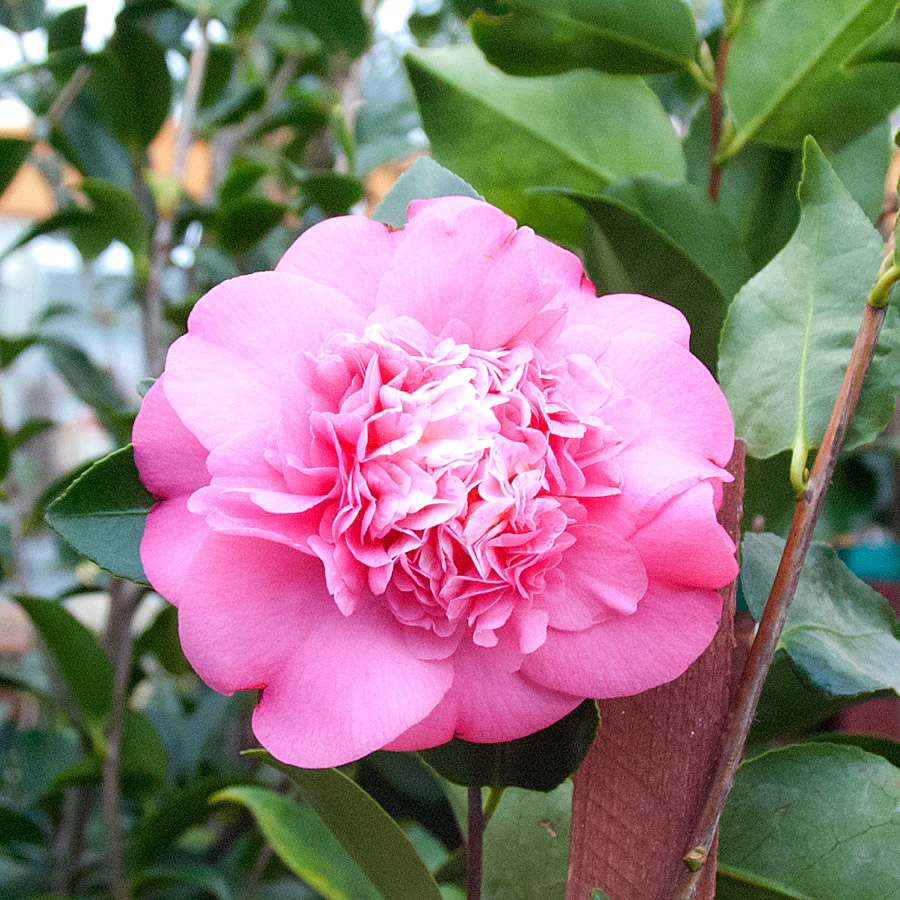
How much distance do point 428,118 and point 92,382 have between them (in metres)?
0.66

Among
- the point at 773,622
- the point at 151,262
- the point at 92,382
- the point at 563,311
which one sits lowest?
the point at 92,382

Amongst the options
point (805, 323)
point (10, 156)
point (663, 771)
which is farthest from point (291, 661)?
point (10, 156)

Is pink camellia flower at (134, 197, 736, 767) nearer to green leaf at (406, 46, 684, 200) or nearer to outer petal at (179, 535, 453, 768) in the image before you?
outer petal at (179, 535, 453, 768)

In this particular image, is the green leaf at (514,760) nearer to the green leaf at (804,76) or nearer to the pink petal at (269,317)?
the pink petal at (269,317)

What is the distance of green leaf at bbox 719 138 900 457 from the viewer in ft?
1.36

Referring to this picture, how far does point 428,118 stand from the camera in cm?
62

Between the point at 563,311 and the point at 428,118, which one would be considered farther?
the point at 428,118

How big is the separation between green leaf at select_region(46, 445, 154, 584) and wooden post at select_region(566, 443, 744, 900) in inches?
8.7

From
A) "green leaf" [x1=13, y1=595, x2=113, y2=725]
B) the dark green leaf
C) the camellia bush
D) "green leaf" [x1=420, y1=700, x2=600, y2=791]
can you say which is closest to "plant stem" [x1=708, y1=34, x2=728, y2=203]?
the camellia bush

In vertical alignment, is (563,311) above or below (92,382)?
above

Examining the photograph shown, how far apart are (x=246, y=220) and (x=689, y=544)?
81 centimetres

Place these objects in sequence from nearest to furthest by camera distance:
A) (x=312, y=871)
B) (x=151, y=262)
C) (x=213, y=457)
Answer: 1. (x=213, y=457)
2. (x=312, y=871)
3. (x=151, y=262)

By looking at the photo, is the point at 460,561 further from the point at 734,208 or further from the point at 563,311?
the point at 734,208

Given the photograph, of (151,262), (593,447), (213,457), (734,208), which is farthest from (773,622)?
(151,262)
